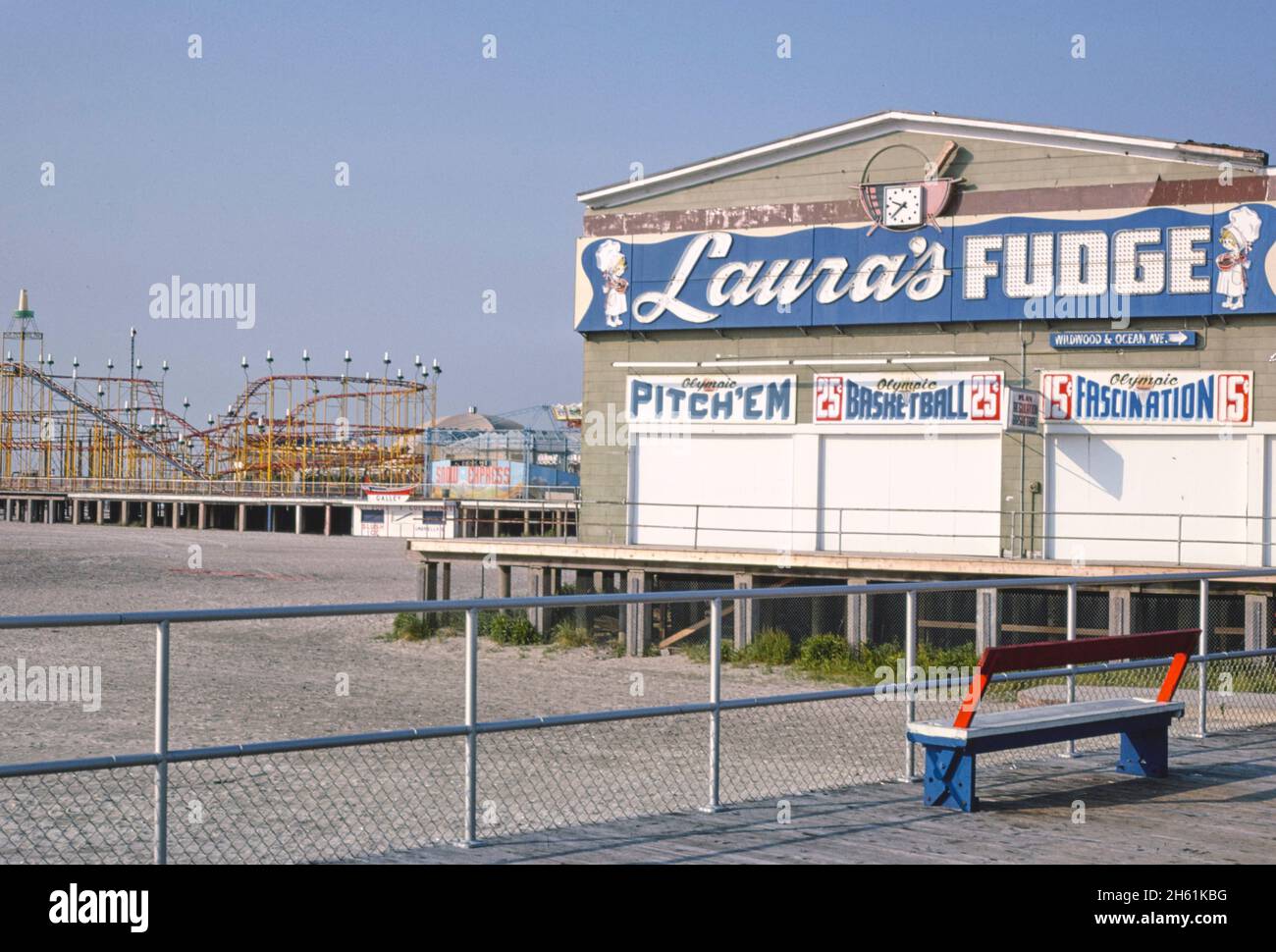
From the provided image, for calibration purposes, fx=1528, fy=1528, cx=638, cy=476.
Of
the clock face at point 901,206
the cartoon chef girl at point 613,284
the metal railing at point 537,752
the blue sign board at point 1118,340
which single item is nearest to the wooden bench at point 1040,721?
the metal railing at point 537,752

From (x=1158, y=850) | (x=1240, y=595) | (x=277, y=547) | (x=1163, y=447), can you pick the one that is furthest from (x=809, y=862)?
(x=277, y=547)

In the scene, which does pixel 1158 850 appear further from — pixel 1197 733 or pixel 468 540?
pixel 468 540

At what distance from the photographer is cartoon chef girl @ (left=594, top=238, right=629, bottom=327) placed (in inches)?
1128

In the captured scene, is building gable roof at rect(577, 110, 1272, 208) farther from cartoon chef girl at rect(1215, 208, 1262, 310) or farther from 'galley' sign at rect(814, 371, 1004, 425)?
'galley' sign at rect(814, 371, 1004, 425)

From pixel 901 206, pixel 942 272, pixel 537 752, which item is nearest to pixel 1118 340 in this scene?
pixel 942 272

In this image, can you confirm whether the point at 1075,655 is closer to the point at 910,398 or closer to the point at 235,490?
the point at 910,398

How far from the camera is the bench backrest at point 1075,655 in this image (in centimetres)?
873

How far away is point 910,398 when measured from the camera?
86.7ft

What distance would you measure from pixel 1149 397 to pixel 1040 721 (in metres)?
16.7

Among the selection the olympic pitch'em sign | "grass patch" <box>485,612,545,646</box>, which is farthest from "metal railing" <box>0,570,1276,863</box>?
"grass patch" <box>485,612,545,646</box>

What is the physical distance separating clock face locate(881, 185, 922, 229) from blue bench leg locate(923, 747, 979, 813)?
1831 centimetres

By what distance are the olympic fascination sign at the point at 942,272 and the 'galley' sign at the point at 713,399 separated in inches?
39.9

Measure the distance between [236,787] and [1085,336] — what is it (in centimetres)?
1711
